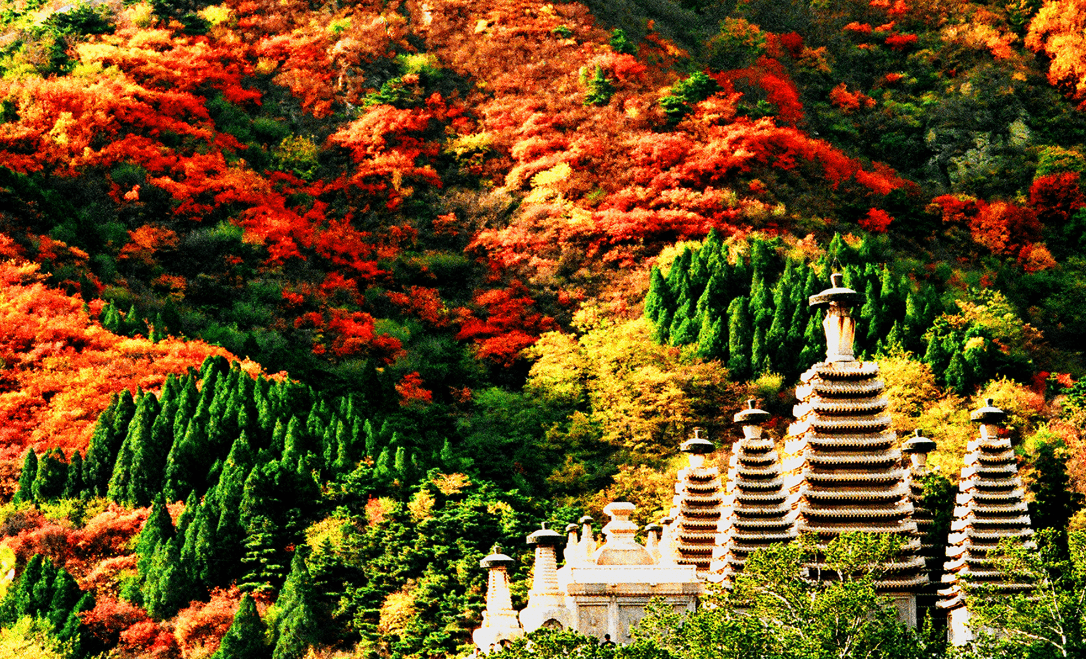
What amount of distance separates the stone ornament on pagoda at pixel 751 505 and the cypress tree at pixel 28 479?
84.5ft

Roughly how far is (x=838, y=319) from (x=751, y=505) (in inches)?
201

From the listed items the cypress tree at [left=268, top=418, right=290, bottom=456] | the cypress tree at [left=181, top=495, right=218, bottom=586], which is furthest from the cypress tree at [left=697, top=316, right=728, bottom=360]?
the cypress tree at [left=181, top=495, right=218, bottom=586]

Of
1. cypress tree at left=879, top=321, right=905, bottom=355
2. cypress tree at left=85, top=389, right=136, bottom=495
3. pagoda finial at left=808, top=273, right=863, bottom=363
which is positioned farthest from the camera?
cypress tree at left=879, top=321, right=905, bottom=355

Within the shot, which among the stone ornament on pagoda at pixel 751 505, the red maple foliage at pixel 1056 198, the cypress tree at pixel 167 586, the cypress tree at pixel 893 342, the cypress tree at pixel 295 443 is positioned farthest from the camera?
the red maple foliage at pixel 1056 198

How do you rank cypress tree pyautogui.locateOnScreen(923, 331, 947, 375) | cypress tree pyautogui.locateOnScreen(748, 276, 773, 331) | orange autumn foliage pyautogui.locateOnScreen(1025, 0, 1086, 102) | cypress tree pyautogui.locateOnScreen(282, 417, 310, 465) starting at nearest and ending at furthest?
cypress tree pyautogui.locateOnScreen(282, 417, 310, 465)
cypress tree pyautogui.locateOnScreen(923, 331, 947, 375)
cypress tree pyautogui.locateOnScreen(748, 276, 773, 331)
orange autumn foliage pyautogui.locateOnScreen(1025, 0, 1086, 102)

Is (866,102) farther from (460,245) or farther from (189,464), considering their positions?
(189,464)

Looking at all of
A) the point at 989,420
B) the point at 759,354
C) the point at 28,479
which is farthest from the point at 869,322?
the point at 28,479

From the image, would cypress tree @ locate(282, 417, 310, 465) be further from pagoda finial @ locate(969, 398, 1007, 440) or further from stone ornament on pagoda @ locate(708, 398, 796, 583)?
pagoda finial @ locate(969, 398, 1007, 440)

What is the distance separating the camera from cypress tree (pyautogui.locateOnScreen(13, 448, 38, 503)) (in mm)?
60906

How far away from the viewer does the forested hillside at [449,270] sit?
57.0 metres

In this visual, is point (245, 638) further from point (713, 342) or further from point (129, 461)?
point (713, 342)

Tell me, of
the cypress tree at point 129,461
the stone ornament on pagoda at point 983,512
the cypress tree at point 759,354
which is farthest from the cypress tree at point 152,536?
the stone ornament on pagoda at point 983,512

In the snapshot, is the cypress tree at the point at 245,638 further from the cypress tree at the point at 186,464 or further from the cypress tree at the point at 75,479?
the cypress tree at the point at 75,479

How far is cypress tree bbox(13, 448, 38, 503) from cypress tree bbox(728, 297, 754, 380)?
2572 centimetres
